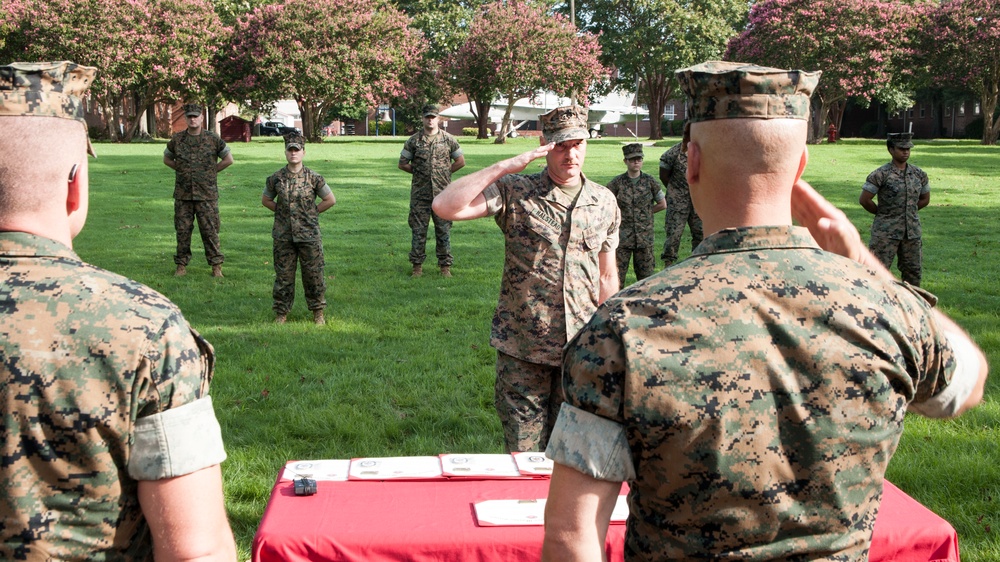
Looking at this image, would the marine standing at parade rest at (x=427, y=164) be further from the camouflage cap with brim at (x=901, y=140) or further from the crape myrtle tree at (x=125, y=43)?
the crape myrtle tree at (x=125, y=43)

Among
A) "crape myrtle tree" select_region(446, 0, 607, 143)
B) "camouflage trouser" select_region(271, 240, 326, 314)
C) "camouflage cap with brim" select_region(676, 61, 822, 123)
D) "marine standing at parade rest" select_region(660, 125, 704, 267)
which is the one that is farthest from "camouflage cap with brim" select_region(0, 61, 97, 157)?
"crape myrtle tree" select_region(446, 0, 607, 143)

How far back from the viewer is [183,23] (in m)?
44.8

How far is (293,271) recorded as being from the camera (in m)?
10.8

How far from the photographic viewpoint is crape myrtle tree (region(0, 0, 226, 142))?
135 ft

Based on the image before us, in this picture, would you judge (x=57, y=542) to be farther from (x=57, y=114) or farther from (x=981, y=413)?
(x=981, y=413)

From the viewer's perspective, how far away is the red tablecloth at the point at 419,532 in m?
3.45

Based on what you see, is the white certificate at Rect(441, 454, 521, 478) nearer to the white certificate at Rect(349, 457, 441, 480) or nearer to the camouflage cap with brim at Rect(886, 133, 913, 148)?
the white certificate at Rect(349, 457, 441, 480)

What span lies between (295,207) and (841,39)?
4098cm

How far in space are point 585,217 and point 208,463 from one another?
3609mm

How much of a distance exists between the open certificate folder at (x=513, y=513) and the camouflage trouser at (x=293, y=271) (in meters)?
7.18

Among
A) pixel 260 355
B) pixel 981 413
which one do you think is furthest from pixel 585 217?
pixel 260 355

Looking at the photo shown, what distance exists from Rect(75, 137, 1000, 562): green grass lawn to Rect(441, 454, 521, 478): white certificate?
1692 millimetres

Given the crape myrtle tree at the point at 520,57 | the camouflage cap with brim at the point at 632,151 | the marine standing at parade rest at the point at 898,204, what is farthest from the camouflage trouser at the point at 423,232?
the crape myrtle tree at the point at 520,57

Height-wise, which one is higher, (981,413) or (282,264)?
(282,264)
